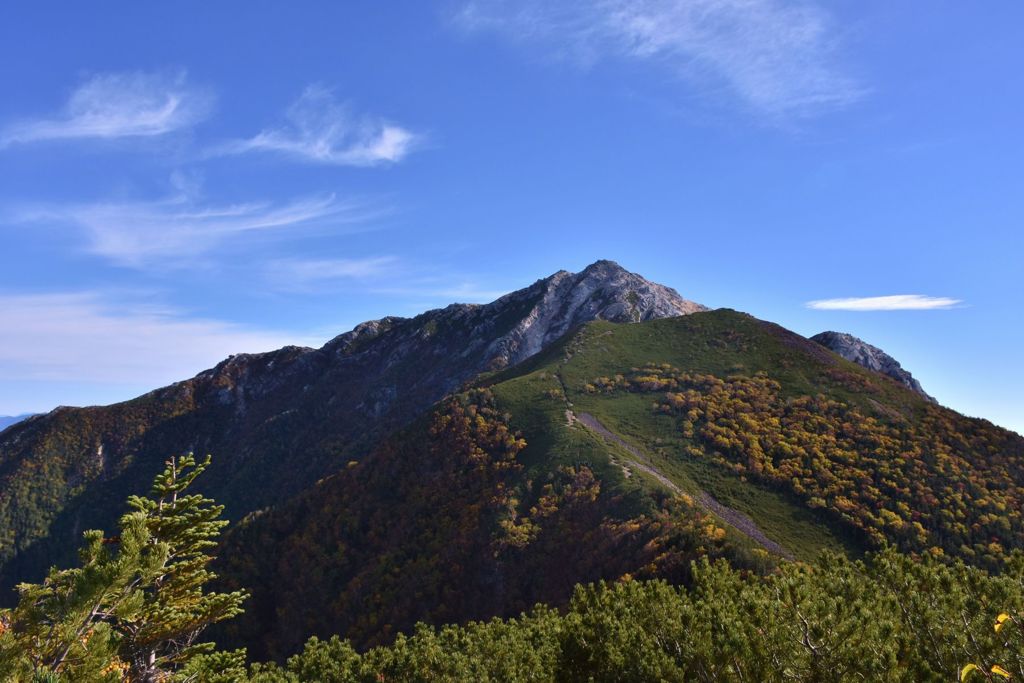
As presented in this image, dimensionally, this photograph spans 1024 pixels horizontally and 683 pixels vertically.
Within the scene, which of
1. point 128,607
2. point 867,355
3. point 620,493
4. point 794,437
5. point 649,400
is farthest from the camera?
point 867,355

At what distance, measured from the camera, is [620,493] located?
67.0 m

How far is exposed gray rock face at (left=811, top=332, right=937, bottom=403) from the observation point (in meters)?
168

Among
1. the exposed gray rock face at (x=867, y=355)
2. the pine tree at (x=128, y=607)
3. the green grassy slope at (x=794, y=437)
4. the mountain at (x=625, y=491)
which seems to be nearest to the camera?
the pine tree at (x=128, y=607)

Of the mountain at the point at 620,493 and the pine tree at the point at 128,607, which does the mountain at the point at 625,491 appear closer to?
the mountain at the point at 620,493

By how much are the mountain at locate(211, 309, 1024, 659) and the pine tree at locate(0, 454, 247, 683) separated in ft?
132

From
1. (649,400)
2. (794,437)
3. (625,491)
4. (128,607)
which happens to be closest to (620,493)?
(625,491)

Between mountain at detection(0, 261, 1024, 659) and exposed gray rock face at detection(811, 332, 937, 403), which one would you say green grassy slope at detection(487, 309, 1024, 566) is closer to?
mountain at detection(0, 261, 1024, 659)

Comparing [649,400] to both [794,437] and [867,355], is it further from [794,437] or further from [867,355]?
[867,355]

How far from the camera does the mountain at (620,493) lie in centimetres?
6191

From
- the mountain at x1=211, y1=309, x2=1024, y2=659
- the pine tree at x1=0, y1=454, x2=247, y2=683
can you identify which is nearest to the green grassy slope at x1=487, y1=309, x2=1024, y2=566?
the mountain at x1=211, y1=309, x2=1024, y2=659

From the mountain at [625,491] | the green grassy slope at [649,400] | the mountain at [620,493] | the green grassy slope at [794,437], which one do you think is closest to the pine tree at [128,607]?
the mountain at [625,491]

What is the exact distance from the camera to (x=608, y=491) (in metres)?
68.6

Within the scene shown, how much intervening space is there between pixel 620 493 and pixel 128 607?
58.2m

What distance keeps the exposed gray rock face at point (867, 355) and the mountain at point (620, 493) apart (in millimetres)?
62258
